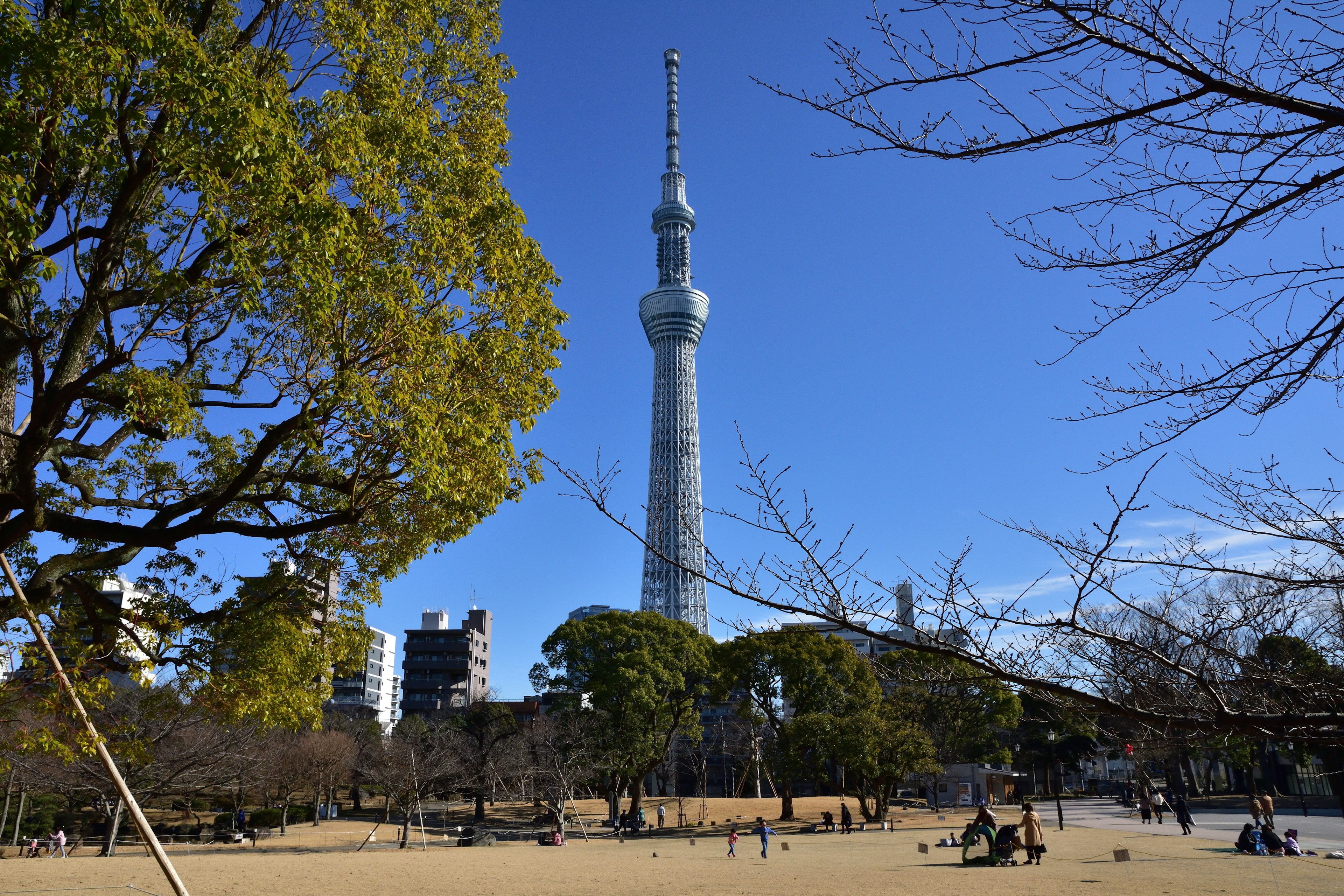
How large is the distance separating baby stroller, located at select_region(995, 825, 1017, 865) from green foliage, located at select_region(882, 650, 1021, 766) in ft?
6.88

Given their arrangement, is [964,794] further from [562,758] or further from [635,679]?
[562,758]

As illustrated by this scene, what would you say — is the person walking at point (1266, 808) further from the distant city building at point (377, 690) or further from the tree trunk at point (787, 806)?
the distant city building at point (377, 690)

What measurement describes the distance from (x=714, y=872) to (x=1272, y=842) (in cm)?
967

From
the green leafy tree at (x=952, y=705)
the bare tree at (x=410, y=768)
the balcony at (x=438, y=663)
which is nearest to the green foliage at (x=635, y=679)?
the bare tree at (x=410, y=768)

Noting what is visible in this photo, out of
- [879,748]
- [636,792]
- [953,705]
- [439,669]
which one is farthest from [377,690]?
[953,705]

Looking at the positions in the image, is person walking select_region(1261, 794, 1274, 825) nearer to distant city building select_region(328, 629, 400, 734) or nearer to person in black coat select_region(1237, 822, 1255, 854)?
person in black coat select_region(1237, 822, 1255, 854)

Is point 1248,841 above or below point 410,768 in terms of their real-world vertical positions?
below

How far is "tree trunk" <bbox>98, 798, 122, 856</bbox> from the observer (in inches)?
727

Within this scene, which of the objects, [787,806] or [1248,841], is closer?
[1248,841]

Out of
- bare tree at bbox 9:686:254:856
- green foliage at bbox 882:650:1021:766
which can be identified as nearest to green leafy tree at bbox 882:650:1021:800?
green foliage at bbox 882:650:1021:766

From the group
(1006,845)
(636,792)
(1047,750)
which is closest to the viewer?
(1006,845)

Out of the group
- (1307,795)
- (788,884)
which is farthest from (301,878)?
(1307,795)

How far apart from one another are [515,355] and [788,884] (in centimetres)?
1001

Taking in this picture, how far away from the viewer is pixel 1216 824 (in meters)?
22.2
